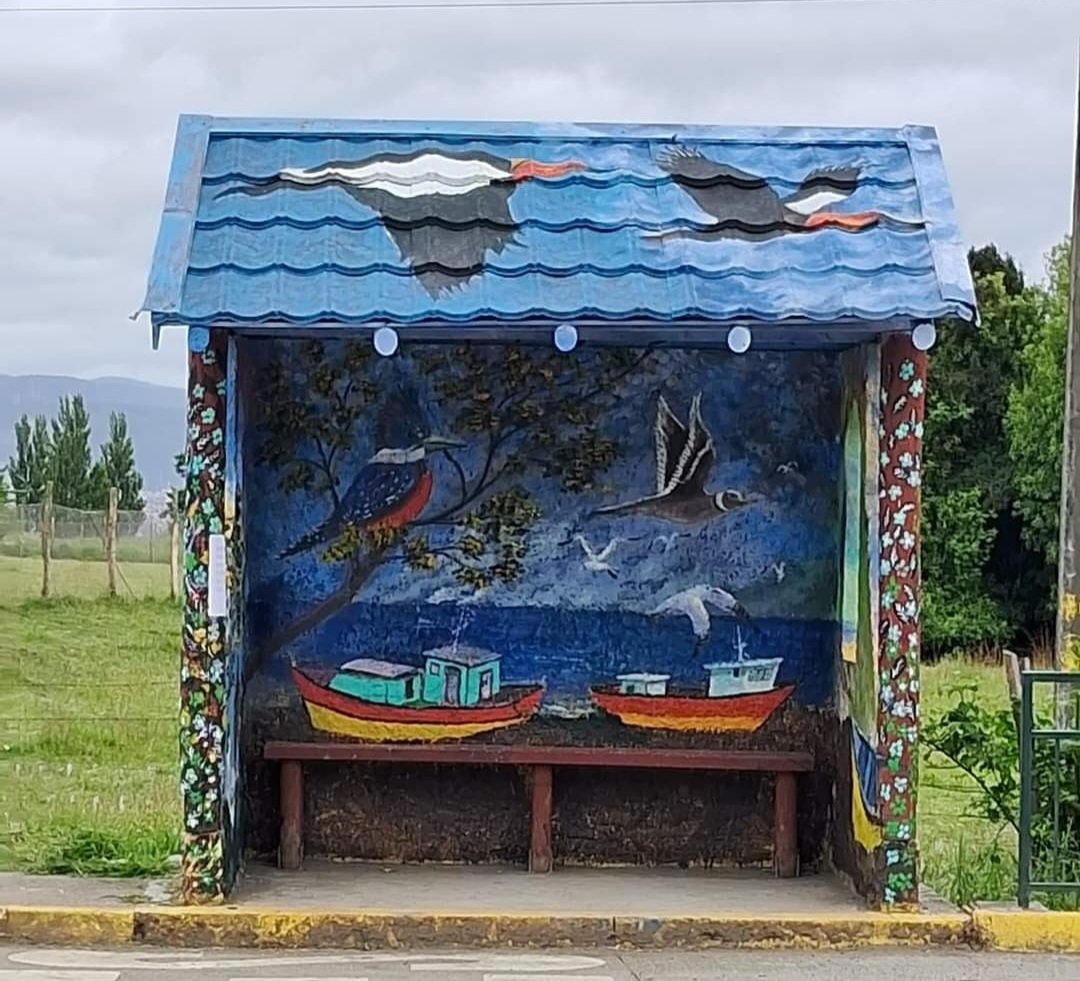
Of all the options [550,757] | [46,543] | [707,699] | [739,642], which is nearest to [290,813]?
[550,757]

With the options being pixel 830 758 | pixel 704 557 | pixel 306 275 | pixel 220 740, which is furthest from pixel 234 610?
pixel 830 758

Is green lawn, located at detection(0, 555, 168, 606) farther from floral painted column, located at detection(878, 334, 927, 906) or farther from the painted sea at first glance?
floral painted column, located at detection(878, 334, 927, 906)

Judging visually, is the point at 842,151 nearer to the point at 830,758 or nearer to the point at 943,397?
the point at 830,758

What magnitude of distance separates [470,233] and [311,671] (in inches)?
95.8

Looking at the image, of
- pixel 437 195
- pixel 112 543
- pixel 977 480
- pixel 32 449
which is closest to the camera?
pixel 437 195

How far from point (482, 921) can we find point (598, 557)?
215 cm

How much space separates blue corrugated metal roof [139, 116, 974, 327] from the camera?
7.82m

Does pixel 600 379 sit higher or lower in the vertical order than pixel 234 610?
higher

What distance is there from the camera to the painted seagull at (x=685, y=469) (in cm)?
929

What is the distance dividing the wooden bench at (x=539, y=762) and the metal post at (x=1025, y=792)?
126 cm

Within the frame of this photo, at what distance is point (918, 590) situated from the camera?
8141 millimetres

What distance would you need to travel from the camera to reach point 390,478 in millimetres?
9289

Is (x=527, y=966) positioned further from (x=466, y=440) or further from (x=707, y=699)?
(x=466, y=440)

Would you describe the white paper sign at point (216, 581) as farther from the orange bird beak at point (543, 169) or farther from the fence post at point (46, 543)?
the fence post at point (46, 543)
